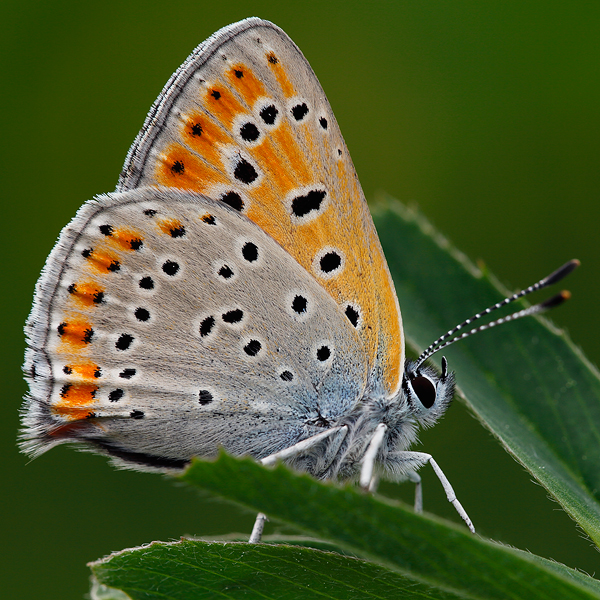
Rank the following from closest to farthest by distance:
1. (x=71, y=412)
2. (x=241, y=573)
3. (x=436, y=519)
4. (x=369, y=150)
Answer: (x=436, y=519), (x=241, y=573), (x=71, y=412), (x=369, y=150)

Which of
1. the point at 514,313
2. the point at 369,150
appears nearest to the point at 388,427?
the point at 514,313

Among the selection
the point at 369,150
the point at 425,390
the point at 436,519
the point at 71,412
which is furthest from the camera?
the point at 369,150

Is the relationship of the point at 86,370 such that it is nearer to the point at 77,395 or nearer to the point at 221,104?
the point at 77,395

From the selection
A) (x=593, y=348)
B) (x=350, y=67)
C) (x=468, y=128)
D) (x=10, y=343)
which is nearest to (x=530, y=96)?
(x=468, y=128)

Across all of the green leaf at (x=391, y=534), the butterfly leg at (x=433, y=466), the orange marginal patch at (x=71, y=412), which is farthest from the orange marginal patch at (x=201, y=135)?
the green leaf at (x=391, y=534)

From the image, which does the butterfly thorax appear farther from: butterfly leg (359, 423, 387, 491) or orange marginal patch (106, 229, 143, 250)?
orange marginal patch (106, 229, 143, 250)

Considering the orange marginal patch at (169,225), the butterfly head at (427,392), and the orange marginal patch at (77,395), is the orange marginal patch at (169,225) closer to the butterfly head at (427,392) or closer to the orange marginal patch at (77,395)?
the orange marginal patch at (77,395)
